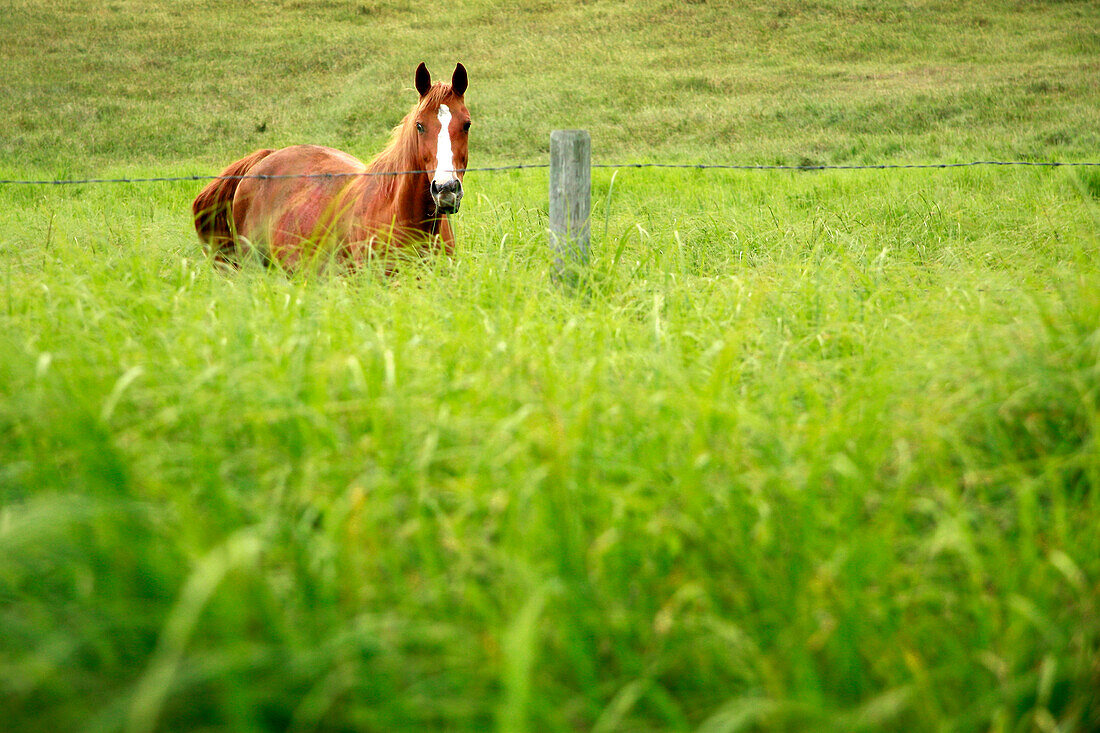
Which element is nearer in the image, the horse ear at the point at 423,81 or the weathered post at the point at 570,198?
the weathered post at the point at 570,198

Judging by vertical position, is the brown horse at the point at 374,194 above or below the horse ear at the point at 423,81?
below

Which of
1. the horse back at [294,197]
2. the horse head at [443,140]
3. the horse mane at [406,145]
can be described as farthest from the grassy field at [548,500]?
the horse back at [294,197]

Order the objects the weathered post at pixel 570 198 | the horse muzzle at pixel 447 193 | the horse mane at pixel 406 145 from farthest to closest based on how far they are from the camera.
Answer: the horse mane at pixel 406 145 → the horse muzzle at pixel 447 193 → the weathered post at pixel 570 198

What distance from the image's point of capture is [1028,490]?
167 cm

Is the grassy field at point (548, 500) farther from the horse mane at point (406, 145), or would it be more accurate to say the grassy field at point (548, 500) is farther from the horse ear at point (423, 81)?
the horse ear at point (423, 81)

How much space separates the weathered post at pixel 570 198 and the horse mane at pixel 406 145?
71 cm

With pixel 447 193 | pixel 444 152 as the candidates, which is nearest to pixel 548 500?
pixel 447 193

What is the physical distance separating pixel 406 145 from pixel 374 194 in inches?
13.5

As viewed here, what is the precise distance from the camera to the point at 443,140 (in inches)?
152

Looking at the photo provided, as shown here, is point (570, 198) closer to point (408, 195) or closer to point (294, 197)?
point (408, 195)

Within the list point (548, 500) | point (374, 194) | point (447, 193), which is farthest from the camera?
point (374, 194)

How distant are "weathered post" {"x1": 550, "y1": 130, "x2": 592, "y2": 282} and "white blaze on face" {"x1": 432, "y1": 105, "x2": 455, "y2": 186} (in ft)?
1.75

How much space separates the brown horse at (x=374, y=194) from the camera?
12.6 feet

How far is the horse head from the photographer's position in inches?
150
